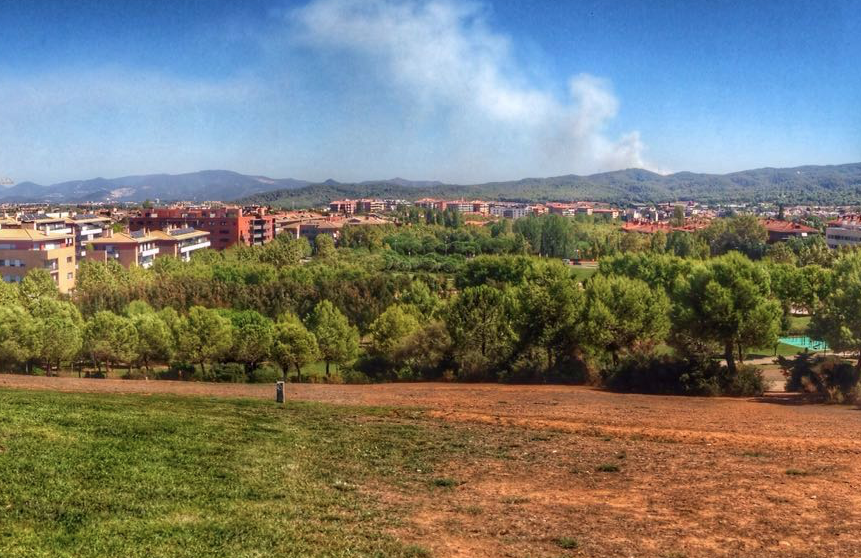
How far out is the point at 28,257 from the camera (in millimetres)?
57219

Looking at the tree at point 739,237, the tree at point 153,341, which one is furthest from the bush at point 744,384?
the tree at point 739,237

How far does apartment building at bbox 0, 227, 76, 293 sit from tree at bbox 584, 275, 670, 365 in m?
46.2

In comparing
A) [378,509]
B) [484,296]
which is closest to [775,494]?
[378,509]

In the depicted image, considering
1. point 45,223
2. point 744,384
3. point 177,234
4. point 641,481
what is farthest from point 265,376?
point 177,234

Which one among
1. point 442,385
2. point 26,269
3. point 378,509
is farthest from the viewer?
point 26,269

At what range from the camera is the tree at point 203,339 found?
29141 mm

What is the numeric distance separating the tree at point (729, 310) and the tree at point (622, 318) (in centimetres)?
190

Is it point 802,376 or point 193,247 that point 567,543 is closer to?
point 802,376

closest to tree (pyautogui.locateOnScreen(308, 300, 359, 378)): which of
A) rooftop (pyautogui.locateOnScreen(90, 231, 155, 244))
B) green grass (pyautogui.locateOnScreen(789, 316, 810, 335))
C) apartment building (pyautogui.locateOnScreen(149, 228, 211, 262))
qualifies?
green grass (pyautogui.locateOnScreen(789, 316, 810, 335))

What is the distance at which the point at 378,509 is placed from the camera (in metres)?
9.34

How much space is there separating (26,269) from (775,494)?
60431mm

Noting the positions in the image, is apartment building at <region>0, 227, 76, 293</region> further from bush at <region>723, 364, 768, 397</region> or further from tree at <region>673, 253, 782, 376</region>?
bush at <region>723, 364, 768, 397</region>

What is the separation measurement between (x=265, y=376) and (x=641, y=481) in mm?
18288

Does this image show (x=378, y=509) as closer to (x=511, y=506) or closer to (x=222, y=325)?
(x=511, y=506)
